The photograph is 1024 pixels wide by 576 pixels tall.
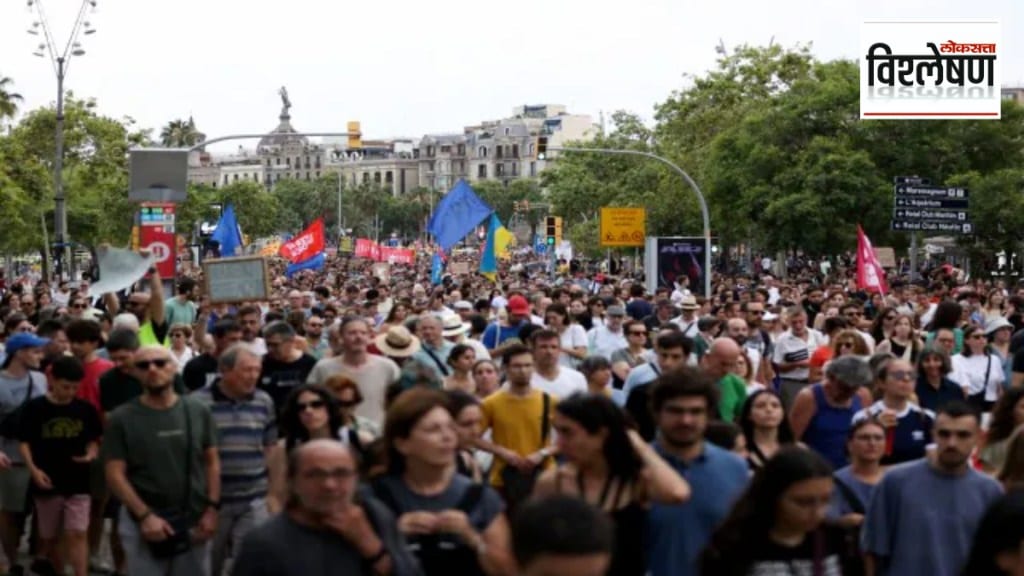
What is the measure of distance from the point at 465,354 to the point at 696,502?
16.4 feet

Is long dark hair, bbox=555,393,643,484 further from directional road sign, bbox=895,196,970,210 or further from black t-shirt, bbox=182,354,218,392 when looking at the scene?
directional road sign, bbox=895,196,970,210

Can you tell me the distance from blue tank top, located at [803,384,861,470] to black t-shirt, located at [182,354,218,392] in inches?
142

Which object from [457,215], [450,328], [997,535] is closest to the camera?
[997,535]

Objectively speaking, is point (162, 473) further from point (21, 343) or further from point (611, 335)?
point (611, 335)

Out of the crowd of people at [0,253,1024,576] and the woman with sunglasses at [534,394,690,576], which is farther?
the woman with sunglasses at [534,394,690,576]

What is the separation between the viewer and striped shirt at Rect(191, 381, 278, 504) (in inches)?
347

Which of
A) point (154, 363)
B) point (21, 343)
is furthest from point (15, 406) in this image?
point (154, 363)

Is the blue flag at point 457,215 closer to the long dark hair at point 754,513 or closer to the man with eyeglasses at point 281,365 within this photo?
the man with eyeglasses at point 281,365

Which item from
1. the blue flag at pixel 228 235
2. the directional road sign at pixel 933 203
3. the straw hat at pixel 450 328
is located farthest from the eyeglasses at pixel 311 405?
the blue flag at pixel 228 235

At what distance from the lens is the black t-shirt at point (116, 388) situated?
10.3m

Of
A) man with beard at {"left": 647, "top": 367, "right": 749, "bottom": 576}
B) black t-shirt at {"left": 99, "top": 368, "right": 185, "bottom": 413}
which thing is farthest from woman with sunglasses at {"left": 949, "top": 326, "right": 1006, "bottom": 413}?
man with beard at {"left": 647, "top": 367, "right": 749, "bottom": 576}

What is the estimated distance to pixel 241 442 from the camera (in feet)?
29.1

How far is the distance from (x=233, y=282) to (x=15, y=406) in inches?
239

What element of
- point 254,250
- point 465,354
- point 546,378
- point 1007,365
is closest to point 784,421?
point 546,378
